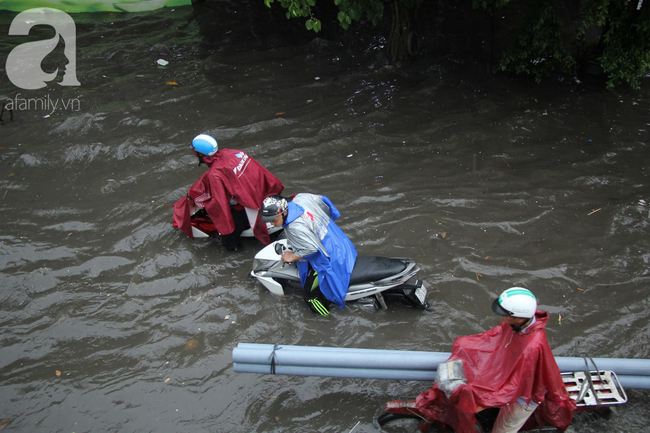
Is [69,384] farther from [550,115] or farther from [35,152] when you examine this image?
[550,115]

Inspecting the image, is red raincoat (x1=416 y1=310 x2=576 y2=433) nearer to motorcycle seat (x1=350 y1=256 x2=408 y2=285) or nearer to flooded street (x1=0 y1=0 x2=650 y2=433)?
flooded street (x1=0 y1=0 x2=650 y2=433)

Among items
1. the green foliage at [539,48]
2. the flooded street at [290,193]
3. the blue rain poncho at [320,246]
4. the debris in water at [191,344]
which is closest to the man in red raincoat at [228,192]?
the flooded street at [290,193]

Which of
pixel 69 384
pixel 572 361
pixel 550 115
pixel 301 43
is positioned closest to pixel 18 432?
pixel 69 384

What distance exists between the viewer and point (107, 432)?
3.84 m

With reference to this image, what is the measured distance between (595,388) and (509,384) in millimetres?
953

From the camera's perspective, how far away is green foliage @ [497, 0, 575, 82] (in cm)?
799

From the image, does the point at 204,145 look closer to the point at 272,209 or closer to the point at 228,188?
the point at 228,188

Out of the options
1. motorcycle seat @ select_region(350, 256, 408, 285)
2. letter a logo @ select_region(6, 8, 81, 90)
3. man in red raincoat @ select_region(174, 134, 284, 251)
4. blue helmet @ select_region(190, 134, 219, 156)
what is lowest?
motorcycle seat @ select_region(350, 256, 408, 285)

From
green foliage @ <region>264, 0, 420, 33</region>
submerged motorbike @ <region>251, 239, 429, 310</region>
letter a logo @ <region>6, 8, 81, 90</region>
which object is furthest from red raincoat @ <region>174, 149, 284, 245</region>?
letter a logo @ <region>6, 8, 81, 90</region>

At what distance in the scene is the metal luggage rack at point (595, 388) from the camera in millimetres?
3514

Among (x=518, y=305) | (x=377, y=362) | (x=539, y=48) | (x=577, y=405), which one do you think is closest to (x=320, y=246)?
(x=377, y=362)

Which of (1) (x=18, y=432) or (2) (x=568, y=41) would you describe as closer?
(1) (x=18, y=432)

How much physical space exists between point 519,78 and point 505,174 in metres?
3.43

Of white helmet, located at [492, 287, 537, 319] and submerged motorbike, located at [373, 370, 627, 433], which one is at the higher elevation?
white helmet, located at [492, 287, 537, 319]
